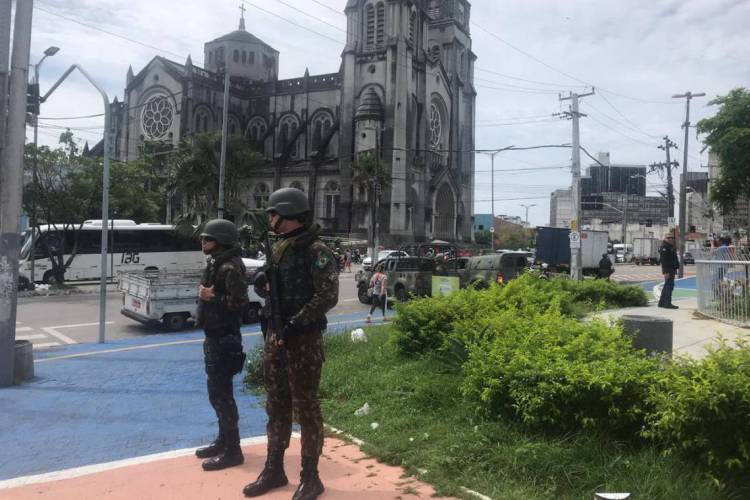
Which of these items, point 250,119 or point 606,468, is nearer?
point 606,468

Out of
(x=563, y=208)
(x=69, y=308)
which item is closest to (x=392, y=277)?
(x=69, y=308)

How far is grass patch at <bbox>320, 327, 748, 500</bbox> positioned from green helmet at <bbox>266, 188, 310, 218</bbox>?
6.42 feet

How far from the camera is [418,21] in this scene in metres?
52.5

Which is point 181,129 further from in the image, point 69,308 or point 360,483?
point 360,483

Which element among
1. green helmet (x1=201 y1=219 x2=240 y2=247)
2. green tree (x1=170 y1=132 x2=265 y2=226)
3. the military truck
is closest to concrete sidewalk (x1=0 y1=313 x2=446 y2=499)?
green helmet (x1=201 y1=219 x2=240 y2=247)

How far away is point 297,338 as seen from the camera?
3756mm

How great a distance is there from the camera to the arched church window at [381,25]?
50.4 m

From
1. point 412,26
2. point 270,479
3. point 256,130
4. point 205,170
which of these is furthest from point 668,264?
point 256,130

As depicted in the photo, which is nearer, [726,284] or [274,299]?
[274,299]

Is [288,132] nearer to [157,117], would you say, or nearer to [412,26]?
[157,117]

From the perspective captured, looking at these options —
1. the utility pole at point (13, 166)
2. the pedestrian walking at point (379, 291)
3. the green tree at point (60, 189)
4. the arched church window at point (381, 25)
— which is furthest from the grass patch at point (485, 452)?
the arched church window at point (381, 25)

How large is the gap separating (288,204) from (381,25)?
50.6 metres

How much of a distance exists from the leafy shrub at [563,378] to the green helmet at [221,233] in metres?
2.21

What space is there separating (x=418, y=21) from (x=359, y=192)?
1670cm
